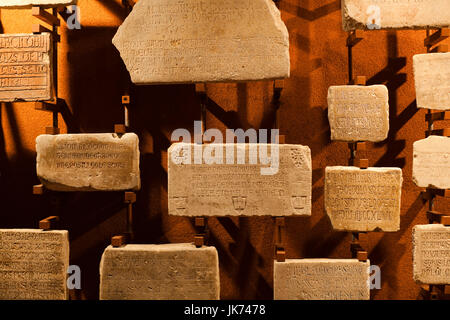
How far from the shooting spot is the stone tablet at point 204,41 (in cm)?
212

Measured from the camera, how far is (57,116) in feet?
8.14

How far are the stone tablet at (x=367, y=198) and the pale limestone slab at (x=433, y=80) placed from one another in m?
0.53

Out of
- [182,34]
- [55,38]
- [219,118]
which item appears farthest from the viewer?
[219,118]

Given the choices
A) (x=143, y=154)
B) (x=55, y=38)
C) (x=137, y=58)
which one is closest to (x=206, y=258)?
(x=143, y=154)

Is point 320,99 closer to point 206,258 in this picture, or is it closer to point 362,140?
point 362,140

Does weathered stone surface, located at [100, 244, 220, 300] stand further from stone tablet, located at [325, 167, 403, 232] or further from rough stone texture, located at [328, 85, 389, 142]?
rough stone texture, located at [328, 85, 389, 142]

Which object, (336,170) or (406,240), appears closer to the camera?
(336,170)

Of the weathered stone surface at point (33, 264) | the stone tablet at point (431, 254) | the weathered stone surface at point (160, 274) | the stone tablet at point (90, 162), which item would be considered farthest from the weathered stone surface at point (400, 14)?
the weathered stone surface at point (33, 264)

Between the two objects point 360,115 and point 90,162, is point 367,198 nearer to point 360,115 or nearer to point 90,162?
point 360,115

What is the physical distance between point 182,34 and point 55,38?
1019 millimetres

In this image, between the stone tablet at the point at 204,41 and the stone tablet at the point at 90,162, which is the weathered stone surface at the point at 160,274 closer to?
the stone tablet at the point at 90,162

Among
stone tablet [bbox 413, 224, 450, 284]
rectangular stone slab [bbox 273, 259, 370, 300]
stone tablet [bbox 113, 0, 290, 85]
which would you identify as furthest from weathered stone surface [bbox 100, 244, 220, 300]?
stone tablet [bbox 413, 224, 450, 284]

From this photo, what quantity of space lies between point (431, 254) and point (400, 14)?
1697 mm

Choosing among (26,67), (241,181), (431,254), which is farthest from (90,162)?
(431,254)
